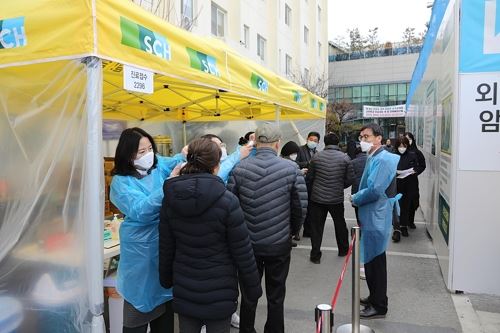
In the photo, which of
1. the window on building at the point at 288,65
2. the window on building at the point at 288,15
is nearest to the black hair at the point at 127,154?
the window on building at the point at 288,65

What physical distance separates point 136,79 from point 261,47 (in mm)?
17318

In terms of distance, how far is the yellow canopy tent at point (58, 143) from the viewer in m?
2.44

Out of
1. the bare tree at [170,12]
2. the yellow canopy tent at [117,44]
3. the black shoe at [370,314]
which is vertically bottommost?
the black shoe at [370,314]

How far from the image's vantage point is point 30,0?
2.57 meters

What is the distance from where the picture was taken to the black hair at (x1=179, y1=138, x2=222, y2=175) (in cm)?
238

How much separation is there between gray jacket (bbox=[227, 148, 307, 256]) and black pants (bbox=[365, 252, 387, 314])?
1.12 meters

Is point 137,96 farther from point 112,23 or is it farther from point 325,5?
point 325,5

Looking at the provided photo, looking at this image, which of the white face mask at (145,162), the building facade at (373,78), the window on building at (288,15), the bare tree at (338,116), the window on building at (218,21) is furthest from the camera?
the building facade at (373,78)

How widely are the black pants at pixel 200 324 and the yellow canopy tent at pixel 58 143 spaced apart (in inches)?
20.5

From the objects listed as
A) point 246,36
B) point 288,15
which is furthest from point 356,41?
point 246,36

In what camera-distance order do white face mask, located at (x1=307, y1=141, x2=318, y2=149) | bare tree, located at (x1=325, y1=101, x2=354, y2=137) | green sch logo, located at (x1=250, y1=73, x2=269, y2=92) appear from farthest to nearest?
bare tree, located at (x1=325, y1=101, x2=354, y2=137) < white face mask, located at (x1=307, y1=141, x2=318, y2=149) < green sch logo, located at (x1=250, y1=73, x2=269, y2=92)

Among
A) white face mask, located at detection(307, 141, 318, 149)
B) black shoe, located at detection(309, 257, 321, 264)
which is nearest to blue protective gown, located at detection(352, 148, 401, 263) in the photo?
black shoe, located at detection(309, 257, 321, 264)

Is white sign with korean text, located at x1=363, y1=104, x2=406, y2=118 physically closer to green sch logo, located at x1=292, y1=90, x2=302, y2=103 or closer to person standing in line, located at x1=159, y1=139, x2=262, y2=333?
green sch logo, located at x1=292, y1=90, x2=302, y2=103

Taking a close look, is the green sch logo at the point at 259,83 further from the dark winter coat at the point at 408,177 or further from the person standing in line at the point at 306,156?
the dark winter coat at the point at 408,177
